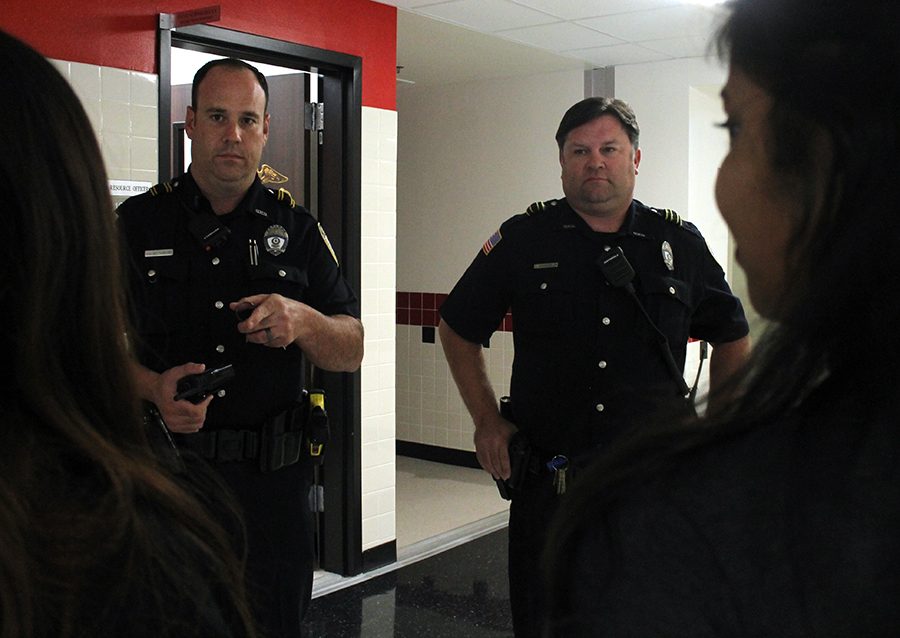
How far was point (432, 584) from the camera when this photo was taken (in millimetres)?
4316

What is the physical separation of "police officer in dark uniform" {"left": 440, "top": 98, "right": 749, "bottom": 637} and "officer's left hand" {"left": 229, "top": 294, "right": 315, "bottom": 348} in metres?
0.59

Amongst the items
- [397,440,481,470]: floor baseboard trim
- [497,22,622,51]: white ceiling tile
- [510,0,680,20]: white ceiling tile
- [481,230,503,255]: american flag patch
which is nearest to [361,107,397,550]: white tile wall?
[510,0,680,20]: white ceiling tile

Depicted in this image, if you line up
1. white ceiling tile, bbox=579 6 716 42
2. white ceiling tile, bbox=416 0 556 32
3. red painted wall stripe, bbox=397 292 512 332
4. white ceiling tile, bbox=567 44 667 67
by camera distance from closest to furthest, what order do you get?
white ceiling tile, bbox=416 0 556 32
white ceiling tile, bbox=579 6 716 42
white ceiling tile, bbox=567 44 667 67
red painted wall stripe, bbox=397 292 512 332

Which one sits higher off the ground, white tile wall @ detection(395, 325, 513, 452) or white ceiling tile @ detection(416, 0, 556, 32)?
white ceiling tile @ detection(416, 0, 556, 32)

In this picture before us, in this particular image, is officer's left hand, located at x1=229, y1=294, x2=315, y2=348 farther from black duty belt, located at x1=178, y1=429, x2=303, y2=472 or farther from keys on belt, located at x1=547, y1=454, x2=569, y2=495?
keys on belt, located at x1=547, y1=454, x2=569, y2=495

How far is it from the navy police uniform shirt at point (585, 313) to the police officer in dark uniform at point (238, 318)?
48 cm

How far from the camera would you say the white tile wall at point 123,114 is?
126 inches

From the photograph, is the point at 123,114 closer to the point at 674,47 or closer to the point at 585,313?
the point at 585,313

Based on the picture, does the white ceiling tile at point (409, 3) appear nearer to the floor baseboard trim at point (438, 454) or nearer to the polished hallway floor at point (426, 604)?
the polished hallway floor at point (426, 604)

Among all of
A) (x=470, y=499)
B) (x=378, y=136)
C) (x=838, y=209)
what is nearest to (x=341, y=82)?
(x=378, y=136)

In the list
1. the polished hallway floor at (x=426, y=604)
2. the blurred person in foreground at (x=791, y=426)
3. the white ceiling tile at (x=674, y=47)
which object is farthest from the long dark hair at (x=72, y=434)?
the white ceiling tile at (x=674, y=47)

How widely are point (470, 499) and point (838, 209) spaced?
543 cm

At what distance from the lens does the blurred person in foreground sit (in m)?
0.60

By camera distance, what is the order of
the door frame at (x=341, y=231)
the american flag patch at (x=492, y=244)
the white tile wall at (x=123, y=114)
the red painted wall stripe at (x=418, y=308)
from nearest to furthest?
the american flag patch at (x=492, y=244) < the white tile wall at (x=123, y=114) < the door frame at (x=341, y=231) < the red painted wall stripe at (x=418, y=308)
